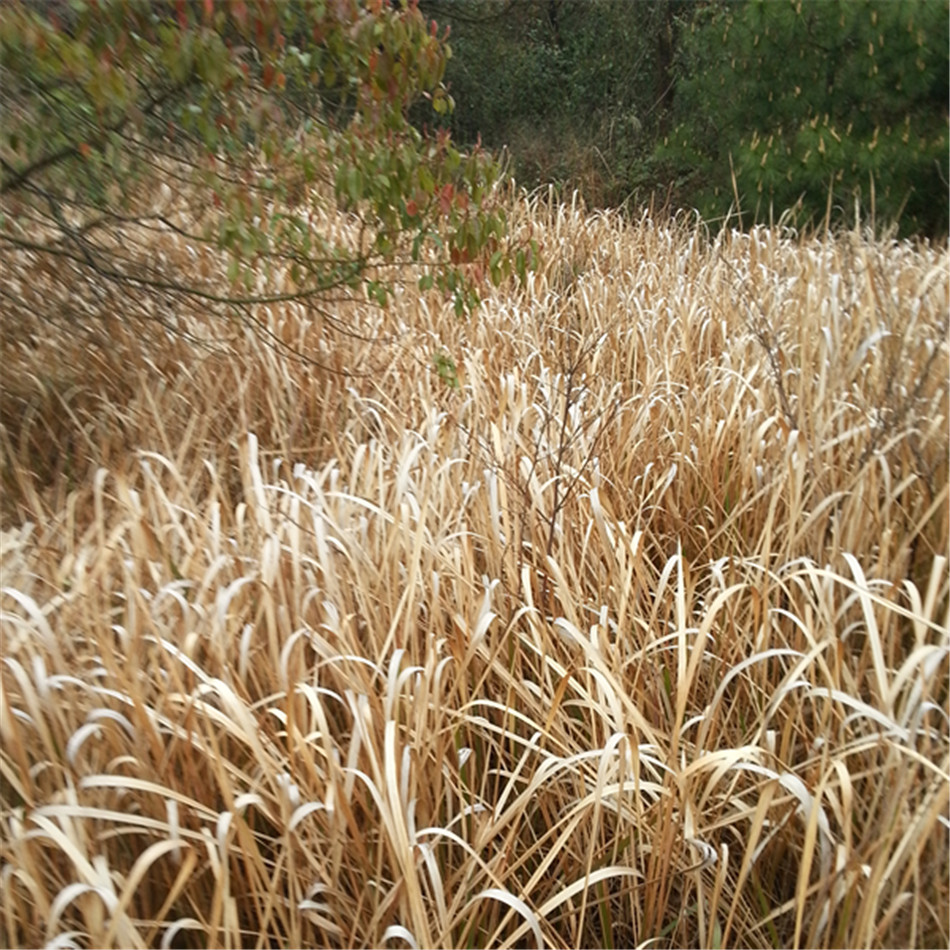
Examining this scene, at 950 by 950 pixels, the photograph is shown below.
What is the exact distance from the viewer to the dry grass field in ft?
4.02

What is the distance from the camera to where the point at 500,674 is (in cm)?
154

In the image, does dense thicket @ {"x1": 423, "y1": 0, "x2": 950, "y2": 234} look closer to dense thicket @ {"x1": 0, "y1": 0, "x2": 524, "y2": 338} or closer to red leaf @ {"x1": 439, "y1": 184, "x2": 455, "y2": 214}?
red leaf @ {"x1": 439, "y1": 184, "x2": 455, "y2": 214}

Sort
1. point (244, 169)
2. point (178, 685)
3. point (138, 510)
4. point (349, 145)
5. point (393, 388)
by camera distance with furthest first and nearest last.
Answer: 1. point (393, 388)
2. point (244, 169)
3. point (349, 145)
4. point (138, 510)
5. point (178, 685)

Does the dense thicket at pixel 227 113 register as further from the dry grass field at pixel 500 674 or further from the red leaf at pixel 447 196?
the dry grass field at pixel 500 674

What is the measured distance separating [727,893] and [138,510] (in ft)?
4.10

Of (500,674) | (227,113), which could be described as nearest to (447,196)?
A: (227,113)

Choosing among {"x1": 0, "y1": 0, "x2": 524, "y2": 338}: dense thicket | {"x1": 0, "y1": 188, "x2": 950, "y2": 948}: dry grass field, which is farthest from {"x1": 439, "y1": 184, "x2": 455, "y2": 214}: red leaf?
{"x1": 0, "y1": 188, "x2": 950, "y2": 948}: dry grass field

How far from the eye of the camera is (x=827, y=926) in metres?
1.19

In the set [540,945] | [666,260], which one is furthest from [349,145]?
[666,260]

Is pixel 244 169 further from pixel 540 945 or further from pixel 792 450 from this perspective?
pixel 540 945

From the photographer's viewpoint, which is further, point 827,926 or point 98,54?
point 98,54

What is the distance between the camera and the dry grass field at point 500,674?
1.23 meters

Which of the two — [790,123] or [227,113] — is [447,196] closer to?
[227,113]

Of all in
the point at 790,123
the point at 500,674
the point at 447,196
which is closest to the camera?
the point at 500,674
